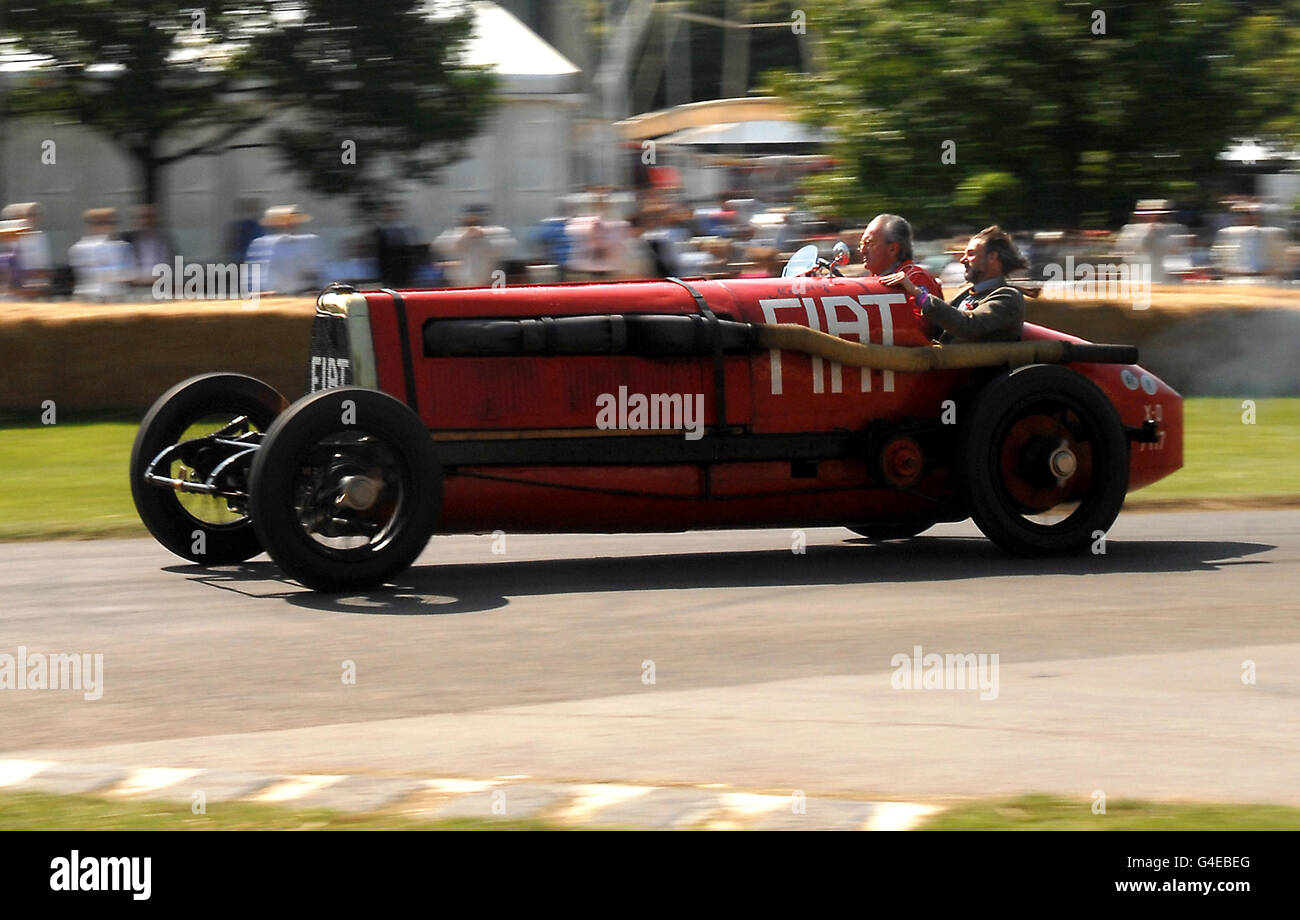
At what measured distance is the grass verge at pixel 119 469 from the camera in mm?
10844

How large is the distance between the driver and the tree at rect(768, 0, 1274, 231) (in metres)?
8.80

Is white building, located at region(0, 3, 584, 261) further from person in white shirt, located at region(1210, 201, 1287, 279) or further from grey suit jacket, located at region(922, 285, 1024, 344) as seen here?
grey suit jacket, located at region(922, 285, 1024, 344)

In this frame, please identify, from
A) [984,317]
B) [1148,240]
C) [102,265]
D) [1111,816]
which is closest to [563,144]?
[102,265]

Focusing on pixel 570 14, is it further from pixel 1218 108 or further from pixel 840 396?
pixel 840 396

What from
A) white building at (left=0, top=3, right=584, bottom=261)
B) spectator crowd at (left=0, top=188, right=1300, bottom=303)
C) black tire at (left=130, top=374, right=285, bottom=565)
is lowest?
black tire at (left=130, top=374, right=285, bottom=565)

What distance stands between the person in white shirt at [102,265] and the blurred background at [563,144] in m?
0.03

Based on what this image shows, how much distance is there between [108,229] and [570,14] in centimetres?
737

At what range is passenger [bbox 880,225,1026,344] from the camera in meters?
8.64

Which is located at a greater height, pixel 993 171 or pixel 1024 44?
pixel 1024 44

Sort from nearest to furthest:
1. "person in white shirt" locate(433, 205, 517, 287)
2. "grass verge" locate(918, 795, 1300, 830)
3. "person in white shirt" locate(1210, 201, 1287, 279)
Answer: "grass verge" locate(918, 795, 1300, 830) < "person in white shirt" locate(433, 205, 517, 287) < "person in white shirt" locate(1210, 201, 1287, 279)

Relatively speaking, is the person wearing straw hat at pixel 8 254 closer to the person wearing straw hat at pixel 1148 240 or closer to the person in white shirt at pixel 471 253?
the person in white shirt at pixel 471 253

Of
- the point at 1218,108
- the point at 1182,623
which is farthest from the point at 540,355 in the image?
the point at 1218,108

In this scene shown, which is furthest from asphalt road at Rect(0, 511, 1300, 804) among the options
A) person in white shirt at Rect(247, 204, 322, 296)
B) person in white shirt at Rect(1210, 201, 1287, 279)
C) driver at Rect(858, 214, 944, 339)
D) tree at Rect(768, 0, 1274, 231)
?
person in white shirt at Rect(1210, 201, 1287, 279)
